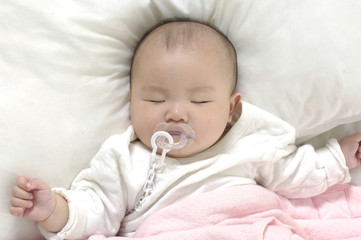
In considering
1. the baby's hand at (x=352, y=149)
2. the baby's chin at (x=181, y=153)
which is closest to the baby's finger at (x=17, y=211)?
the baby's chin at (x=181, y=153)

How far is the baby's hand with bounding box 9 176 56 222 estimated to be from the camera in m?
1.13

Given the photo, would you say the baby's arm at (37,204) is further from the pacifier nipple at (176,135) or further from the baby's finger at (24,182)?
the pacifier nipple at (176,135)

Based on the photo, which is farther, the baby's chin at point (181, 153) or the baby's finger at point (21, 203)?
the baby's chin at point (181, 153)

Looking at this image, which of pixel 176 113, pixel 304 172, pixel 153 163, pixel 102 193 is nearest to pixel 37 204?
pixel 102 193

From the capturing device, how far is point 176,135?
1242 millimetres

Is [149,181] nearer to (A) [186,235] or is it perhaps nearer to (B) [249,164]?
(A) [186,235]

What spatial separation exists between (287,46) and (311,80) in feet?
0.41

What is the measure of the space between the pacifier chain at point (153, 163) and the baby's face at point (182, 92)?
0.03 metres

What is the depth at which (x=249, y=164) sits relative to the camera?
1.34 metres

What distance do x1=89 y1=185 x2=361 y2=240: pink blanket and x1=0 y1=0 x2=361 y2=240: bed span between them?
258mm

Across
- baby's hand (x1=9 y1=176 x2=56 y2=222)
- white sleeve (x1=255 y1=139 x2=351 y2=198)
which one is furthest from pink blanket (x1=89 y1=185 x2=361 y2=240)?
baby's hand (x1=9 y1=176 x2=56 y2=222)

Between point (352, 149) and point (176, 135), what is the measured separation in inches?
23.0

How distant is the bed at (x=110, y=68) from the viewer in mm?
1197

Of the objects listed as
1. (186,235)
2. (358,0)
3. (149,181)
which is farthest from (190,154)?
(358,0)
